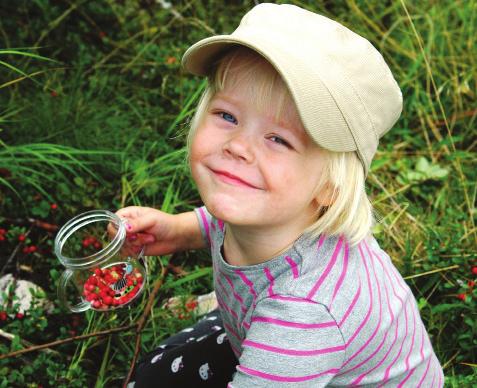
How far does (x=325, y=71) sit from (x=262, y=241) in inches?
17.9

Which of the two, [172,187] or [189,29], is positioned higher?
[189,29]

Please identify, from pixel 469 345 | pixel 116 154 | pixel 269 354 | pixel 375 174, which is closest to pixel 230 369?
pixel 269 354

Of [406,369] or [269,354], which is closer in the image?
[269,354]

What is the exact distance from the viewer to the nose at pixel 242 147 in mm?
1308

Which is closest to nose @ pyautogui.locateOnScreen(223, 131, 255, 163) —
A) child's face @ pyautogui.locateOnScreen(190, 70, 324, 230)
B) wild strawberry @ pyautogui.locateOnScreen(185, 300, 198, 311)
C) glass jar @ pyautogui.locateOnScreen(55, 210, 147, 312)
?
child's face @ pyautogui.locateOnScreen(190, 70, 324, 230)

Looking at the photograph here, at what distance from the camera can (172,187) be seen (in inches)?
99.7

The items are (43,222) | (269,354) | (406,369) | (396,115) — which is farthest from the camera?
(43,222)

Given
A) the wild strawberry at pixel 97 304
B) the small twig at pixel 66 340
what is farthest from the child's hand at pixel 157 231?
the small twig at pixel 66 340

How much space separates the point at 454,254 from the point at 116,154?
138cm

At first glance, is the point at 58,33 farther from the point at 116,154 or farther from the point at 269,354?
the point at 269,354

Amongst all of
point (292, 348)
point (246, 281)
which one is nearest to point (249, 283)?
point (246, 281)

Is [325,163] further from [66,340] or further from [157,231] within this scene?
[66,340]

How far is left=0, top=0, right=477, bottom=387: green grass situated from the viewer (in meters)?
2.12

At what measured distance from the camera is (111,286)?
5.99 feet
